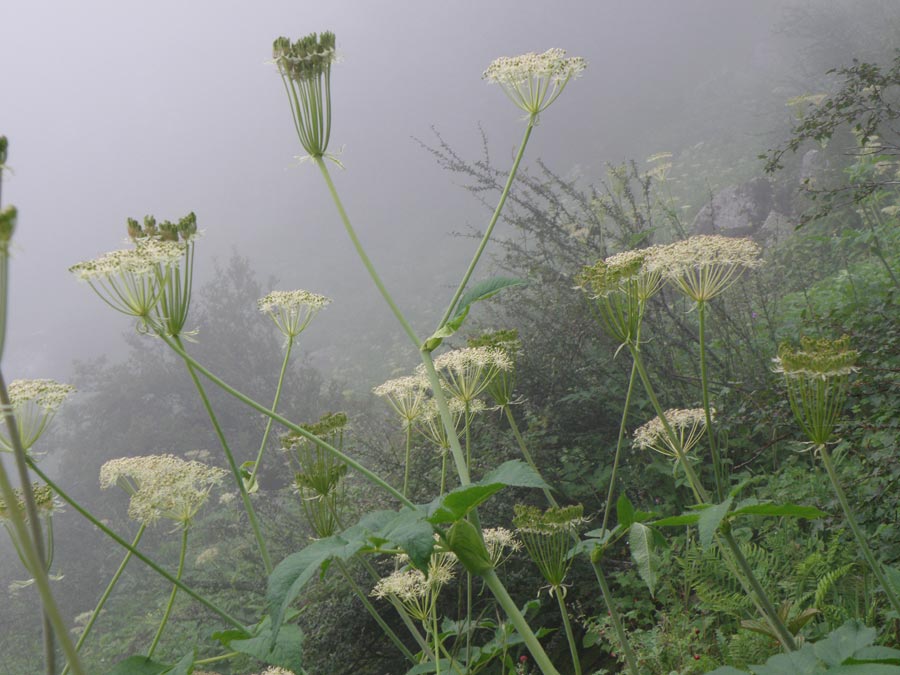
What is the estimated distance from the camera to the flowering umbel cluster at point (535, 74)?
61.1 inches

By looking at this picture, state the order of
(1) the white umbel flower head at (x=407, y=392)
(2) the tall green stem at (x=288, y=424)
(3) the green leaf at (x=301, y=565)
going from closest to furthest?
(3) the green leaf at (x=301, y=565)
(2) the tall green stem at (x=288, y=424)
(1) the white umbel flower head at (x=407, y=392)

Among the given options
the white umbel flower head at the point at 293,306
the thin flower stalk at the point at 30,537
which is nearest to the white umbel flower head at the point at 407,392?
the white umbel flower head at the point at 293,306

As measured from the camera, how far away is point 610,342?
4070 mm

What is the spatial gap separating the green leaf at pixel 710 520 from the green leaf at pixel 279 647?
0.68 meters

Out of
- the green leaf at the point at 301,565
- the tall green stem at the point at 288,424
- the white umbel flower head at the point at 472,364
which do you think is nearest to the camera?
the green leaf at the point at 301,565

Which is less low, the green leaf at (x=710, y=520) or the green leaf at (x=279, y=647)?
the green leaf at (x=710, y=520)

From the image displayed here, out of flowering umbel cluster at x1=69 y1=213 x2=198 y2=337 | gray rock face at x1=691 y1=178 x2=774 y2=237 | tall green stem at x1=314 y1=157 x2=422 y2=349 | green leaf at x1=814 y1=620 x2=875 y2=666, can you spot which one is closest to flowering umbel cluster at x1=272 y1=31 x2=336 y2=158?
tall green stem at x1=314 y1=157 x2=422 y2=349

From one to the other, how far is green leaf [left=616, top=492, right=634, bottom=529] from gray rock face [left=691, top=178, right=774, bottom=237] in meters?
10.7

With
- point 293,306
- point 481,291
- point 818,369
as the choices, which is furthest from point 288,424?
point 818,369

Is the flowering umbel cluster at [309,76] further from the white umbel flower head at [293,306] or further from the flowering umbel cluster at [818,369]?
the flowering umbel cluster at [818,369]

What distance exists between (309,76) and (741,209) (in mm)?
11549

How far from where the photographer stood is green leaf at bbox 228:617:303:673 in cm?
108

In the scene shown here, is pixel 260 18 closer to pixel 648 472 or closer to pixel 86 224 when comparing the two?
pixel 86 224

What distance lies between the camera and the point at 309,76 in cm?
137
